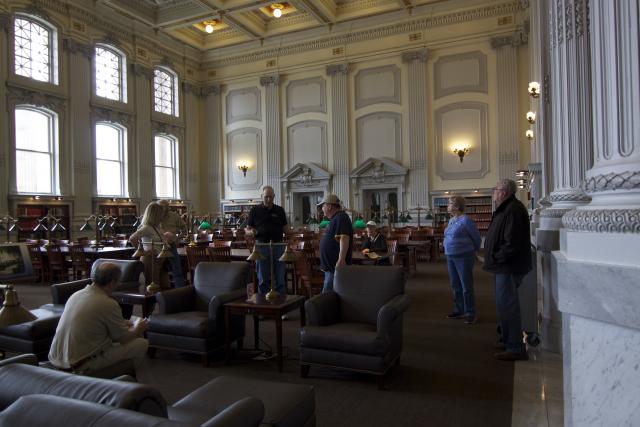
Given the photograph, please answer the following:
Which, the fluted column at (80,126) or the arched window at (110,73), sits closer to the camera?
the fluted column at (80,126)

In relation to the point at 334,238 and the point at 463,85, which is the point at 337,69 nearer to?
the point at 463,85

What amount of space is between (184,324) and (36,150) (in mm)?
12720

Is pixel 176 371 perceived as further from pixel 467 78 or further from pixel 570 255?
pixel 467 78

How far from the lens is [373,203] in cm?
1745

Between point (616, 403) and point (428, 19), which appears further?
point (428, 19)

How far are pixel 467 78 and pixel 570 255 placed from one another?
15.4 m

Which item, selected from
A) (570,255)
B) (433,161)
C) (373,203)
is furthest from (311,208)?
(570,255)

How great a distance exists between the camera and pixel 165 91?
18.8 m

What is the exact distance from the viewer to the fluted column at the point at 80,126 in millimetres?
14570

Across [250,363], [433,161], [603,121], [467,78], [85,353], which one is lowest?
[250,363]

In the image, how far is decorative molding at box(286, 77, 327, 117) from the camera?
18047 mm

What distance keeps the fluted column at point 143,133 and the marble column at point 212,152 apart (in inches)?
118

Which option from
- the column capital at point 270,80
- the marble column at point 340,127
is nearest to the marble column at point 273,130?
the column capital at point 270,80

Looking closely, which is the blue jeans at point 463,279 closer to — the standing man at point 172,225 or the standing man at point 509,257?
the standing man at point 509,257
